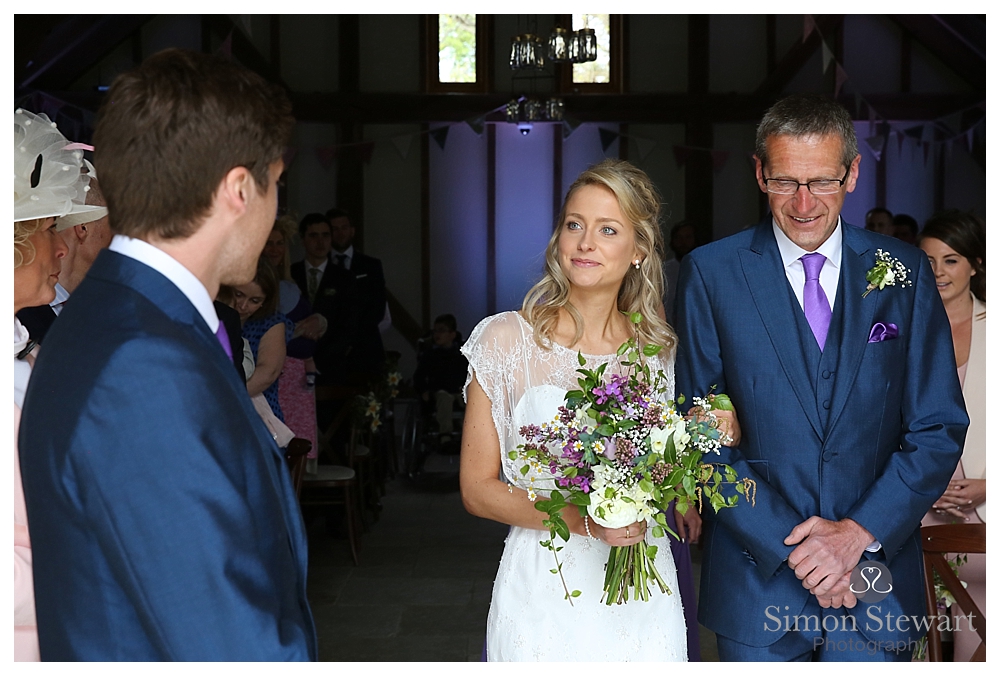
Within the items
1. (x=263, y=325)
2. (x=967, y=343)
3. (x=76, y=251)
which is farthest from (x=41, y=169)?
(x=967, y=343)

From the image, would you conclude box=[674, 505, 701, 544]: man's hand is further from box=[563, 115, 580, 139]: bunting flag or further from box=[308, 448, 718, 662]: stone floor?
box=[563, 115, 580, 139]: bunting flag

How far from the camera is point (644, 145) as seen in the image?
459 inches

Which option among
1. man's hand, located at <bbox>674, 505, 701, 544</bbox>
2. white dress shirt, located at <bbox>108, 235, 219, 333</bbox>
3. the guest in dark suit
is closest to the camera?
white dress shirt, located at <bbox>108, 235, 219, 333</bbox>

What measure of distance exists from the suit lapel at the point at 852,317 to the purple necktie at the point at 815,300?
4cm

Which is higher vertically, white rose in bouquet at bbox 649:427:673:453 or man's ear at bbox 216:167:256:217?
man's ear at bbox 216:167:256:217

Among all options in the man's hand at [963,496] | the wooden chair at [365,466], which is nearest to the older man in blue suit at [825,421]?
the man's hand at [963,496]

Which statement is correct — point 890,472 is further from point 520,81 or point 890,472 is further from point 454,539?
point 520,81

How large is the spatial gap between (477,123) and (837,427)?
9458 mm

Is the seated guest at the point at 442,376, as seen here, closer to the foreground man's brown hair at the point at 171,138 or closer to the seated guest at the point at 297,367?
the seated guest at the point at 297,367

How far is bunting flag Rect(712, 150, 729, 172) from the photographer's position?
37.9 feet

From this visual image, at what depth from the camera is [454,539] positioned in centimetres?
620

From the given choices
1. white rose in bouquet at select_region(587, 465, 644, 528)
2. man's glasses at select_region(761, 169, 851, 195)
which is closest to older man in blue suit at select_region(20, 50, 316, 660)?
white rose in bouquet at select_region(587, 465, 644, 528)

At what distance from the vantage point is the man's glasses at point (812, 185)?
2.22 meters

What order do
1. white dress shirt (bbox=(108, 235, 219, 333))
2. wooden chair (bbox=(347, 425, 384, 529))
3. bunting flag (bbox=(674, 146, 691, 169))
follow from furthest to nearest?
bunting flag (bbox=(674, 146, 691, 169)), wooden chair (bbox=(347, 425, 384, 529)), white dress shirt (bbox=(108, 235, 219, 333))
